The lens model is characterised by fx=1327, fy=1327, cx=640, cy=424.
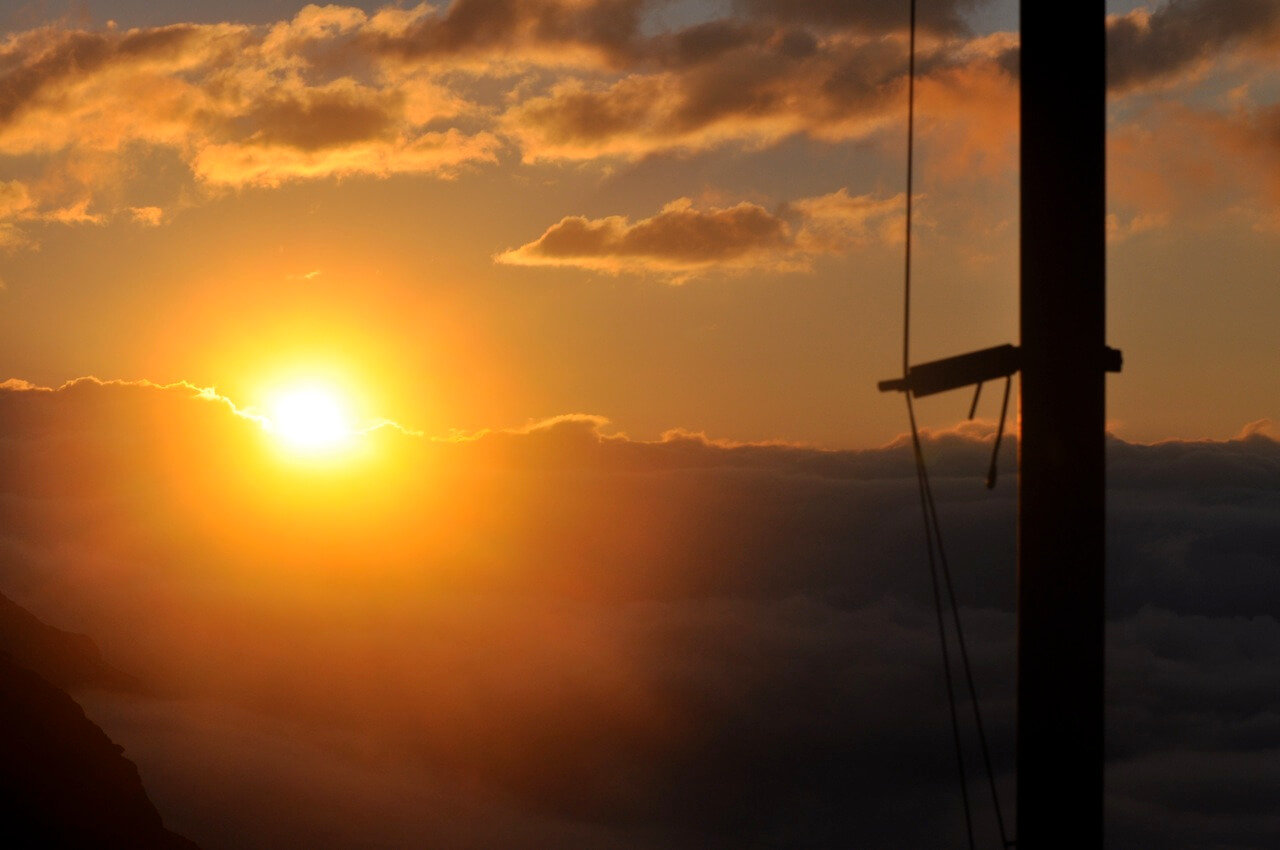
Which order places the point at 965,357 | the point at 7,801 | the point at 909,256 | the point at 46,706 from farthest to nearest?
the point at 46,706
the point at 7,801
the point at 909,256
the point at 965,357

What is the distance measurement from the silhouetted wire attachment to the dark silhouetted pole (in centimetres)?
17

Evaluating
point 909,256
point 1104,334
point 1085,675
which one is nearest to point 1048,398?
point 1104,334

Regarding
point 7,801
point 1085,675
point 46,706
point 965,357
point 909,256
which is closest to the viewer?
point 1085,675

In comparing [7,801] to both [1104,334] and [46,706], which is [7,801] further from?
[1104,334]

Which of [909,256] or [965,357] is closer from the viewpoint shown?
[965,357]

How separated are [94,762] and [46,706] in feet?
33.3

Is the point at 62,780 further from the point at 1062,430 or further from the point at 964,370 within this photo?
the point at 1062,430

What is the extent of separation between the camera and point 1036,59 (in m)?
11.4

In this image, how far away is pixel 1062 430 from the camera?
35.8 feet

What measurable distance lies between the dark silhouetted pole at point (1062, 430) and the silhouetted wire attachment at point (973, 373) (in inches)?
6.8

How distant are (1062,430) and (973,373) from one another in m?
1.33

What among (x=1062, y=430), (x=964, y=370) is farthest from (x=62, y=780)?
(x=1062, y=430)

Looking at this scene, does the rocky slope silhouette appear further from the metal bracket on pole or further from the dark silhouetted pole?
the dark silhouetted pole

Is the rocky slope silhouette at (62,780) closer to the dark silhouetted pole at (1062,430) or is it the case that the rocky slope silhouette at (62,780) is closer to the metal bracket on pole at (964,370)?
the metal bracket on pole at (964,370)
